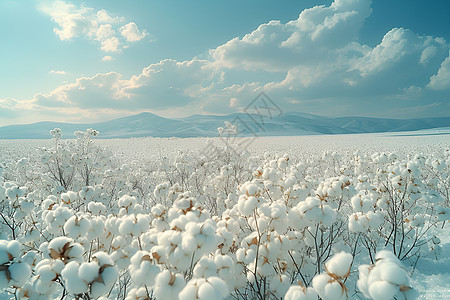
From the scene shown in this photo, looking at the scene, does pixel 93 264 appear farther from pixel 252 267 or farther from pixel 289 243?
pixel 289 243

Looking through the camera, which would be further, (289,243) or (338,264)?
(289,243)

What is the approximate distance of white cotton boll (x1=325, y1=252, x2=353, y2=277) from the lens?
1470 mm

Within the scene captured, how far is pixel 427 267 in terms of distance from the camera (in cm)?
402

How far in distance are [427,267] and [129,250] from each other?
16.5 ft

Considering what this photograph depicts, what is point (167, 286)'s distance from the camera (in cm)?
156

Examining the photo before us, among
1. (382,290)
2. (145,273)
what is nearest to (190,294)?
(145,273)

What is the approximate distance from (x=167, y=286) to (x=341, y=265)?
1187 millimetres

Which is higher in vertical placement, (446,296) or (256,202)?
(256,202)

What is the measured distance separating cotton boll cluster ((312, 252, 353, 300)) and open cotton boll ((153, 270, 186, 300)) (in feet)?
3.13

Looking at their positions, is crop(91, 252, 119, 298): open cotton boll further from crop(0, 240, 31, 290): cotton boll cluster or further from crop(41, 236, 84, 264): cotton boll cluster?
crop(0, 240, 31, 290): cotton boll cluster

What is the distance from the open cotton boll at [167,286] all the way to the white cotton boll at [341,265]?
1034 mm

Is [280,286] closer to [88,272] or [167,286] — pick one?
→ [167,286]

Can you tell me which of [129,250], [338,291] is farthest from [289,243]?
[129,250]

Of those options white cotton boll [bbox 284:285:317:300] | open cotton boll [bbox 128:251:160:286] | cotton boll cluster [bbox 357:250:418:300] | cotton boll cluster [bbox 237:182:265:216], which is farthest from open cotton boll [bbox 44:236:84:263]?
cotton boll cluster [bbox 357:250:418:300]
